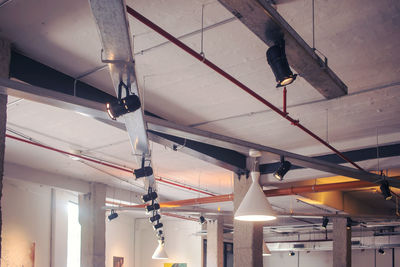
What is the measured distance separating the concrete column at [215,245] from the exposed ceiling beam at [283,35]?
11.7 meters

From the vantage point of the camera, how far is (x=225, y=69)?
5.06 m

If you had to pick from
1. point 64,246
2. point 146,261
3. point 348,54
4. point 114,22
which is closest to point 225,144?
point 348,54

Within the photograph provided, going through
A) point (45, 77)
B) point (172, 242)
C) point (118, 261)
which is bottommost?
point (118, 261)

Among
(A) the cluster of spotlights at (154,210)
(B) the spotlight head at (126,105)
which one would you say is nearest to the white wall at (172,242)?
(A) the cluster of spotlights at (154,210)

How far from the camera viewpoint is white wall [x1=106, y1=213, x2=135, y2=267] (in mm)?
15789

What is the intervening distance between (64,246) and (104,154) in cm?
467

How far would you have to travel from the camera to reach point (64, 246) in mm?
12523

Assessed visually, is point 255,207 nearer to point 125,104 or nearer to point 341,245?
point 125,104

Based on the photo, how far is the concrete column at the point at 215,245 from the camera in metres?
14.7

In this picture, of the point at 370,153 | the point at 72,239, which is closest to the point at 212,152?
the point at 370,153

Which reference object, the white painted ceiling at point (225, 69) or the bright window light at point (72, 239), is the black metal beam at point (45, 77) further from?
the bright window light at point (72, 239)

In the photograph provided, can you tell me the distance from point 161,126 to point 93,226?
7.67m

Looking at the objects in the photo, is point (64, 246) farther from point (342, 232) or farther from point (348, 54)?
point (348, 54)

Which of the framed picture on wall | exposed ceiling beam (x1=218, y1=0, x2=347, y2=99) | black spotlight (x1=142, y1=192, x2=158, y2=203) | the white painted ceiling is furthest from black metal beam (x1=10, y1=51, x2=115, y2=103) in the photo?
the framed picture on wall
